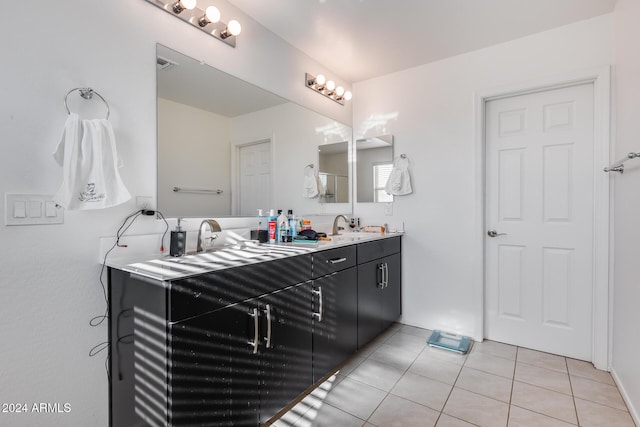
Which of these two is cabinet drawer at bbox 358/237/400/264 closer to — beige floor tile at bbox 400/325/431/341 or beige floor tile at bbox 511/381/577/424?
beige floor tile at bbox 400/325/431/341

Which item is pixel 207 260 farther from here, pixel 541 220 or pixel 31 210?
pixel 541 220

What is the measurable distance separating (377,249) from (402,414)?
114 centimetres

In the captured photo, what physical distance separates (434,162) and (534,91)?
878mm

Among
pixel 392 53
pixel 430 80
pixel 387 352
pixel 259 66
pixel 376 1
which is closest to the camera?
pixel 376 1

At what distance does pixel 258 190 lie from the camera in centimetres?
216

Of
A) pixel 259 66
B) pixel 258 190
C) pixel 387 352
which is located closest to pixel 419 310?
pixel 387 352

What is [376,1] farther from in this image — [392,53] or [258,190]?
[258,190]

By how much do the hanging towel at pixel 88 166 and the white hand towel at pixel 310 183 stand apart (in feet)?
4.73

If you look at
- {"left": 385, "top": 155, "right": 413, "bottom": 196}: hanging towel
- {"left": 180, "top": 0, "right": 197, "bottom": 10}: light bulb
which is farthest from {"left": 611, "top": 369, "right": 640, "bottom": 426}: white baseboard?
{"left": 180, "top": 0, "right": 197, "bottom": 10}: light bulb

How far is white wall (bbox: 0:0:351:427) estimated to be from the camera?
1148 millimetres

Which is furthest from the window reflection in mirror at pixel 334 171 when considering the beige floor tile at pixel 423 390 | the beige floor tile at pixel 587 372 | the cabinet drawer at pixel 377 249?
the beige floor tile at pixel 587 372

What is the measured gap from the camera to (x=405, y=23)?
2152 millimetres

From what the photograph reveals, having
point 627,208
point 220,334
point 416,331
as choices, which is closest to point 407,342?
point 416,331

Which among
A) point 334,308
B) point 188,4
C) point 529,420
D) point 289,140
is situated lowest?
point 529,420
